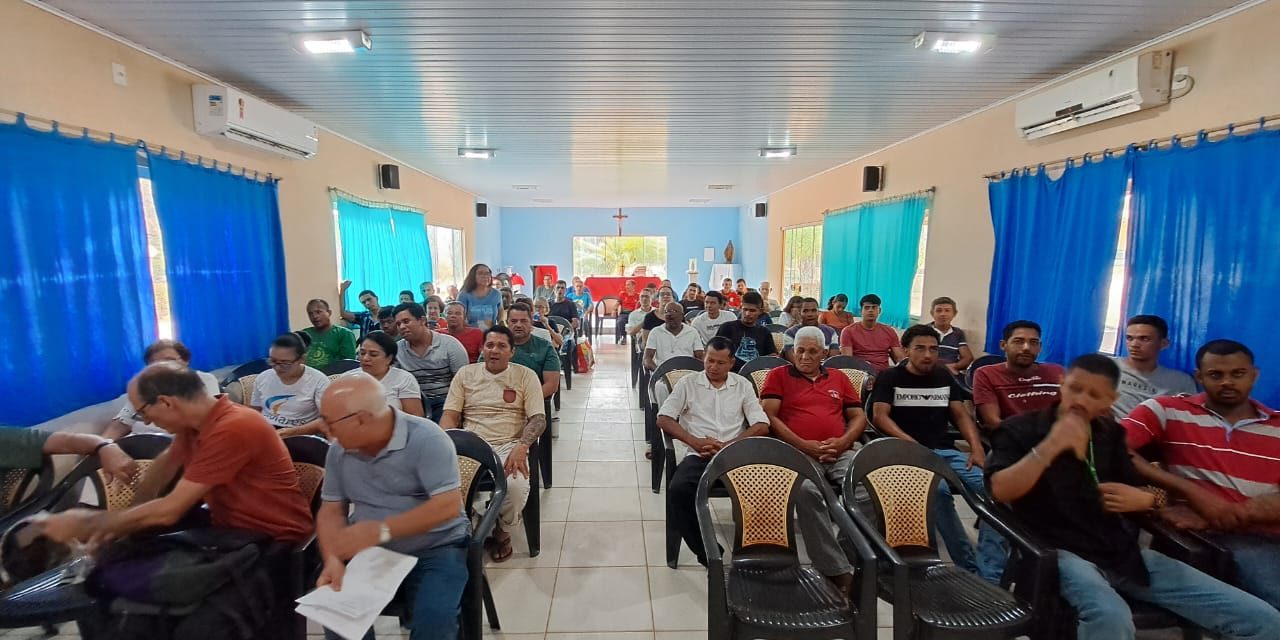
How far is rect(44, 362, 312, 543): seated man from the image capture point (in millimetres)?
1661

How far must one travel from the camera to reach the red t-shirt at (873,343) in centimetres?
467

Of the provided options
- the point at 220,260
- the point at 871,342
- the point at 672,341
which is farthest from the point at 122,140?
the point at 871,342

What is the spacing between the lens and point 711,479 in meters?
2.20

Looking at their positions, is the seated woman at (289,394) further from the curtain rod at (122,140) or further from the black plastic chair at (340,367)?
the curtain rod at (122,140)

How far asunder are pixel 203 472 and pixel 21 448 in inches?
47.3

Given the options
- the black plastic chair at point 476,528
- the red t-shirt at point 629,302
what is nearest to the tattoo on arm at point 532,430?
the black plastic chair at point 476,528

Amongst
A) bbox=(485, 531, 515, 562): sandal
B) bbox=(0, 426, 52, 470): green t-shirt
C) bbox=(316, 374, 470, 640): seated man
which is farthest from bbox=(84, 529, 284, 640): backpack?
bbox=(485, 531, 515, 562): sandal

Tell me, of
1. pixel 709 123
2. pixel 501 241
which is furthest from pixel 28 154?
pixel 501 241

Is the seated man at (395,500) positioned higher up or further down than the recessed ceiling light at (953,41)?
further down

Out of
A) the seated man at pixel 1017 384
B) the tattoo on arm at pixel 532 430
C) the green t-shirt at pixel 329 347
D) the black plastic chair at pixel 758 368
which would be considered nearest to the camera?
the tattoo on arm at pixel 532 430

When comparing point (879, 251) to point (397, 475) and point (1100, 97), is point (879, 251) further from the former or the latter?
point (397, 475)

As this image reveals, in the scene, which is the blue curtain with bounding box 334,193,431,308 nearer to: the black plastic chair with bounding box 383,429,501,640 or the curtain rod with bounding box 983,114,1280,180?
the black plastic chair with bounding box 383,429,501,640

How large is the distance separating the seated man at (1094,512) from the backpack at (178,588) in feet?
8.37

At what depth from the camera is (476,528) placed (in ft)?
6.72
